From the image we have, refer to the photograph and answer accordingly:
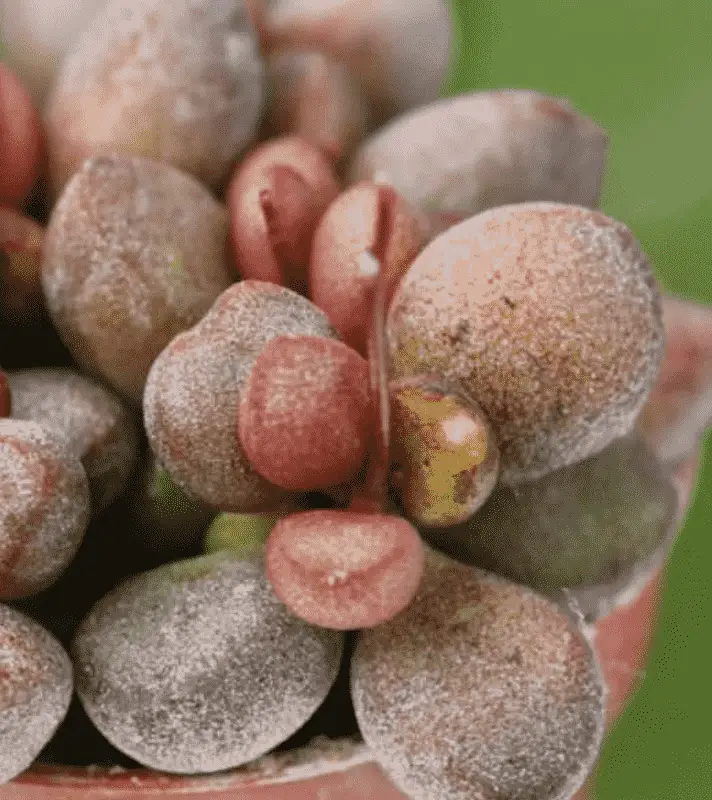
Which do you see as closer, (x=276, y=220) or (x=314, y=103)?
(x=276, y=220)

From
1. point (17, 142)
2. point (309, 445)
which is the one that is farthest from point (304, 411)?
point (17, 142)

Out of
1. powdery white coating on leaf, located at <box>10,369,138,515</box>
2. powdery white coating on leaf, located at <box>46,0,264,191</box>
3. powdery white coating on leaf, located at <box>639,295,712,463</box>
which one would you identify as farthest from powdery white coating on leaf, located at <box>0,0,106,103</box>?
powdery white coating on leaf, located at <box>639,295,712,463</box>

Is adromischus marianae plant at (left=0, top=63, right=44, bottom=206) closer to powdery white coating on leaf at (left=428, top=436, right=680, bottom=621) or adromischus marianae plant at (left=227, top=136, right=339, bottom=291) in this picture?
adromischus marianae plant at (left=227, top=136, right=339, bottom=291)

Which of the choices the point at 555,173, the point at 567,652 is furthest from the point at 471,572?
A: the point at 555,173

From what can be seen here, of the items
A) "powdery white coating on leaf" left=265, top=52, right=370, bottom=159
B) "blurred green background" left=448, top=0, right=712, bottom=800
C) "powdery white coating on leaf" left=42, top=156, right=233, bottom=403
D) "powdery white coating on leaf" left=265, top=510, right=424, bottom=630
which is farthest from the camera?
"blurred green background" left=448, top=0, right=712, bottom=800

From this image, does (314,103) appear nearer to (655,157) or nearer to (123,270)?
(123,270)

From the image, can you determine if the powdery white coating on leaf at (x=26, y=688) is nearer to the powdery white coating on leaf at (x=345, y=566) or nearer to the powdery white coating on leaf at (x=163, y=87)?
the powdery white coating on leaf at (x=345, y=566)

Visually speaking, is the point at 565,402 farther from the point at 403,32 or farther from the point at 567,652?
the point at 403,32
